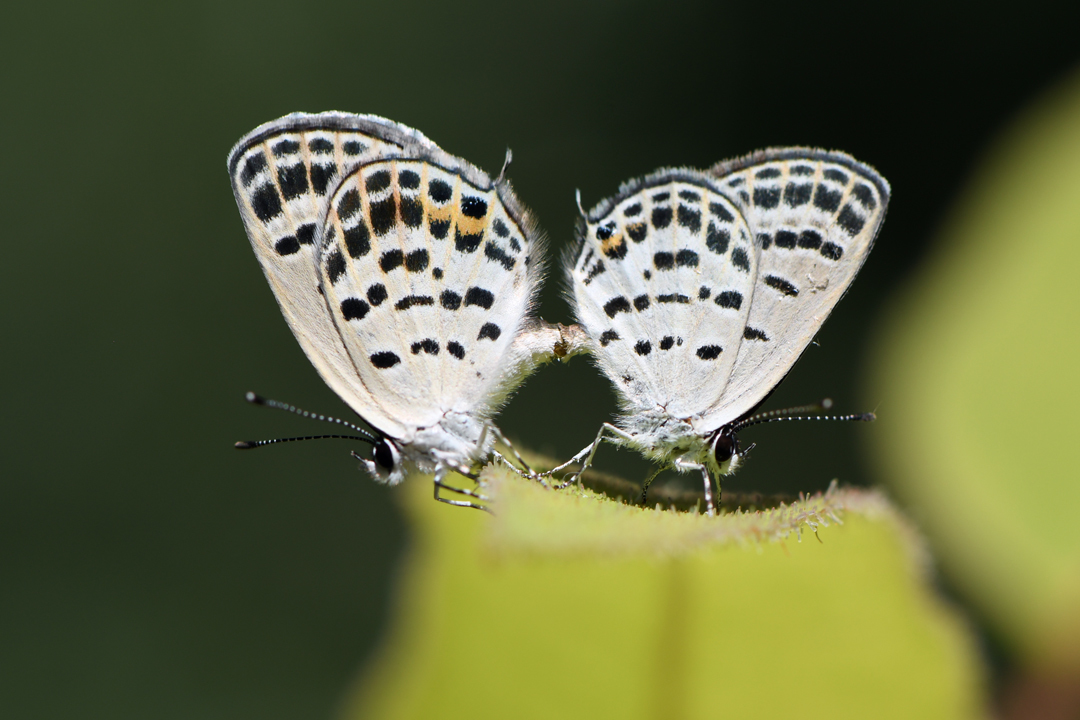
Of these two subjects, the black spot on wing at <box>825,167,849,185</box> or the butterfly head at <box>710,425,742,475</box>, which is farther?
the butterfly head at <box>710,425,742,475</box>

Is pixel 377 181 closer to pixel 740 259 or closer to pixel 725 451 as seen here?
pixel 740 259

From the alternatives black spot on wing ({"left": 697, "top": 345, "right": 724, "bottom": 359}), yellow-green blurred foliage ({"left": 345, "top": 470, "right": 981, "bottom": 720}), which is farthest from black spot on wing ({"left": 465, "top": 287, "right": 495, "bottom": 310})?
yellow-green blurred foliage ({"left": 345, "top": 470, "right": 981, "bottom": 720})

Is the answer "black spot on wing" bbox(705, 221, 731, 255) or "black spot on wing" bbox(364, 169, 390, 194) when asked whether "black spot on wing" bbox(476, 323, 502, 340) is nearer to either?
"black spot on wing" bbox(364, 169, 390, 194)

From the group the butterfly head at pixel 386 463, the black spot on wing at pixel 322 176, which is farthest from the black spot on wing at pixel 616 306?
the black spot on wing at pixel 322 176

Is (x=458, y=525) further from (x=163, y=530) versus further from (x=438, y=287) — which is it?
(x=163, y=530)

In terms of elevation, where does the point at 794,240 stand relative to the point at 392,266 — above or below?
above

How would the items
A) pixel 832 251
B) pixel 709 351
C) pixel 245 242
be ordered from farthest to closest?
pixel 245 242
pixel 709 351
pixel 832 251

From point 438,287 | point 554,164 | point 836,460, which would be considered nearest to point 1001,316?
point 438,287

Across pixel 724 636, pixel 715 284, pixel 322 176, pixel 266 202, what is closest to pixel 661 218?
pixel 715 284

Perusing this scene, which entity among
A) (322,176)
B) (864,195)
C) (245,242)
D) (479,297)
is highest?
(864,195)
